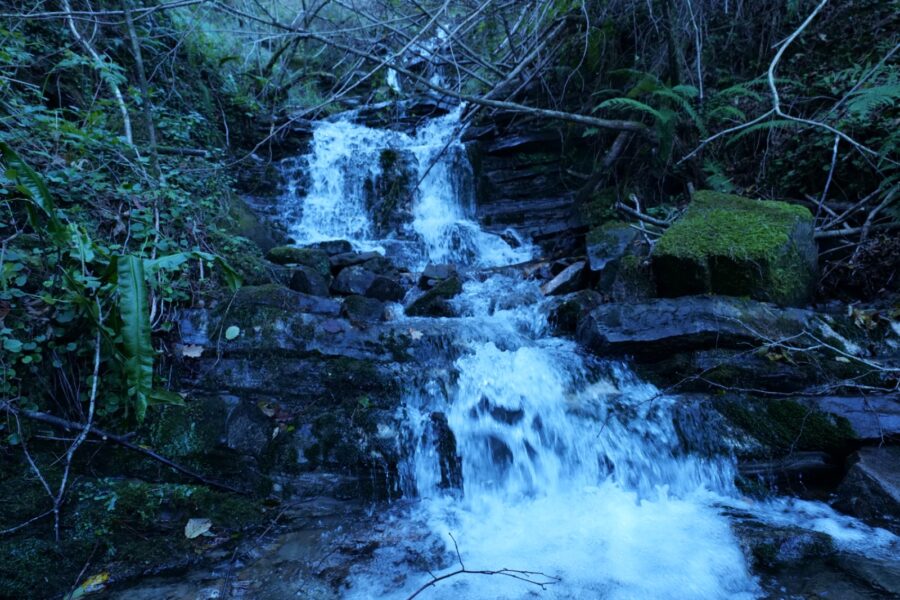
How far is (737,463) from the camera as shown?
10.1ft

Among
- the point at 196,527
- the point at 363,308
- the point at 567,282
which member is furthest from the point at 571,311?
the point at 196,527

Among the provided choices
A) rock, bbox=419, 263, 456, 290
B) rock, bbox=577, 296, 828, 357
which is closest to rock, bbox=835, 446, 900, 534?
rock, bbox=577, 296, 828, 357

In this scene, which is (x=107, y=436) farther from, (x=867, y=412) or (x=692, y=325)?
(x=867, y=412)

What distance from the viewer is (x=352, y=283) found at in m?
6.04

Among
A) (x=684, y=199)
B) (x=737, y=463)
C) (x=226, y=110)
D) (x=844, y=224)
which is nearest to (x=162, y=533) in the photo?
(x=737, y=463)

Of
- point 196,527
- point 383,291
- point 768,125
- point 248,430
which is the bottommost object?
point 196,527

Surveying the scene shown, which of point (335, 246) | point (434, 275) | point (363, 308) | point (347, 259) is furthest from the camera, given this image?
point (335, 246)

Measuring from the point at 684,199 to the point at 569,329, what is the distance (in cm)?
315

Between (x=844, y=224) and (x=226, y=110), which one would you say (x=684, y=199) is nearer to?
(x=844, y=224)

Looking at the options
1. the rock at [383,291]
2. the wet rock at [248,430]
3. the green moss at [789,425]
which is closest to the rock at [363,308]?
the rock at [383,291]

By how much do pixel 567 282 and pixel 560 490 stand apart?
121 inches

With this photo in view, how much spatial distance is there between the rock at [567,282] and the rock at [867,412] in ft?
9.24

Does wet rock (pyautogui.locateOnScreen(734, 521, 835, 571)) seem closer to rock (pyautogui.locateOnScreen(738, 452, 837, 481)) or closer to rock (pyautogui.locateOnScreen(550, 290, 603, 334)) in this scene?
rock (pyautogui.locateOnScreen(738, 452, 837, 481))

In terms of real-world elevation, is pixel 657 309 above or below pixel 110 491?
above
